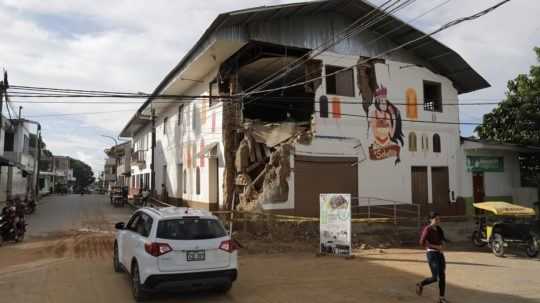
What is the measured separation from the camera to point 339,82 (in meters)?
18.6

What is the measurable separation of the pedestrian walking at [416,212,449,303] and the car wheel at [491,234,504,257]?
6168 millimetres

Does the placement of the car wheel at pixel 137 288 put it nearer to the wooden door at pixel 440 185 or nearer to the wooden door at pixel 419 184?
the wooden door at pixel 419 184

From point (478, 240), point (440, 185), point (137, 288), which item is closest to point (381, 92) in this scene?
point (440, 185)

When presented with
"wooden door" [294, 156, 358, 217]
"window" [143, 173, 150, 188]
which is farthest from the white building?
"wooden door" [294, 156, 358, 217]

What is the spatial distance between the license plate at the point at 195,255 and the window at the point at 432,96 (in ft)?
57.1

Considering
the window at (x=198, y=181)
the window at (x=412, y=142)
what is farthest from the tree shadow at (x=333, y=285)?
the window at (x=198, y=181)

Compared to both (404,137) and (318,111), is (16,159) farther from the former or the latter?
(404,137)

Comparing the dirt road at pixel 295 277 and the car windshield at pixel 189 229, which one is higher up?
the car windshield at pixel 189 229

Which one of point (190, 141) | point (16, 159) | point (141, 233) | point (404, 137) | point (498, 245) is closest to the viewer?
point (141, 233)

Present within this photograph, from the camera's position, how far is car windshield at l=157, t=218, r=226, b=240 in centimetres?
715

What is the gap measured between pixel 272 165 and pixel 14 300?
1045 centimetres

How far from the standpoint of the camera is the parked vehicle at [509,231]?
41.7 ft

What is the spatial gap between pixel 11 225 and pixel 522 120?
24.1 m

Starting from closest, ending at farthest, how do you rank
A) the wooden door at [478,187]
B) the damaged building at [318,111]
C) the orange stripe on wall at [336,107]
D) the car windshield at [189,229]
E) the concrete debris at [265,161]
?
the car windshield at [189,229] < the concrete debris at [265,161] < the damaged building at [318,111] < the orange stripe on wall at [336,107] < the wooden door at [478,187]
